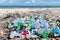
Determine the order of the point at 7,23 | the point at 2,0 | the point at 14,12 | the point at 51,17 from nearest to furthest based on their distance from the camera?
the point at 7,23
the point at 51,17
the point at 14,12
the point at 2,0

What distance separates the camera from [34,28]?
1.65m

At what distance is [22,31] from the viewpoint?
1.58 meters

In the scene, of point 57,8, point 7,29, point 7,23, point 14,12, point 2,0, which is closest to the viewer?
point 7,29

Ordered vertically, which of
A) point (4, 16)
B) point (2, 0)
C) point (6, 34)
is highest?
point (2, 0)

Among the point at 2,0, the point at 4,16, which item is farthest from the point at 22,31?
the point at 2,0

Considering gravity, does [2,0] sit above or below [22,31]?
above

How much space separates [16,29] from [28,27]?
0.39ft

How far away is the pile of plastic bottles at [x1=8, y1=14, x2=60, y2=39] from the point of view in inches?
60.4

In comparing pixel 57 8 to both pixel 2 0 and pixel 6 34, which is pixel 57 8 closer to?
pixel 2 0

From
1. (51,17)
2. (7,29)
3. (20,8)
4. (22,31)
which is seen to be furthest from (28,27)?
(20,8)

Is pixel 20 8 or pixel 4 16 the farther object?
pixel 20 8

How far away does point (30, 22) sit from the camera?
1.75 metres

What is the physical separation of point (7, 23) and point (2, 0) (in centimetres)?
71

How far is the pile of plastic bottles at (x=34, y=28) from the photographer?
1534 mm
